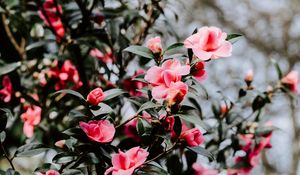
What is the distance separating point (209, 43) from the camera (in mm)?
895

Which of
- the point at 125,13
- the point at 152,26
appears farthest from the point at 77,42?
the point at 152,26

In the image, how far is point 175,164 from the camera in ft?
3.97

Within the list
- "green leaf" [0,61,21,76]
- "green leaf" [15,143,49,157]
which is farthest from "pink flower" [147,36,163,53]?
"green leaf" [0,61,21,76]

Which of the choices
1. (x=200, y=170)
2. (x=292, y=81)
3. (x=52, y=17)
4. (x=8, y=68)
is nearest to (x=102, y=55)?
(x=52, y=17)

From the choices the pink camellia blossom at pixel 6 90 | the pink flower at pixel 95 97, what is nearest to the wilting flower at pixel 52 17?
the pink camellia blossom at pixel 6 90

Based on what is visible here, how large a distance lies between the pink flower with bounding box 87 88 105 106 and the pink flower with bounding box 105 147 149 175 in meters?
0.12

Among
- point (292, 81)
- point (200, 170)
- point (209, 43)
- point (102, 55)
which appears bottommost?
point (200, 170)

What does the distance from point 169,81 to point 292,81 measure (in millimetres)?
746

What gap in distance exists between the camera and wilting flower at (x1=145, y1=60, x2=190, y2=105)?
0.85 m

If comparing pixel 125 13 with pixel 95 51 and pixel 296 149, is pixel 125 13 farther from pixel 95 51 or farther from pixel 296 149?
pixel 296 149

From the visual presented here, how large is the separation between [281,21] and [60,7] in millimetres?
5257

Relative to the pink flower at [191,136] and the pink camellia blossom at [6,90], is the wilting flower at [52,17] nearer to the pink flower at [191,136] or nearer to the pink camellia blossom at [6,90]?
the pink camellia blossom at [6,90]

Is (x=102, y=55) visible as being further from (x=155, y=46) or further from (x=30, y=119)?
(x=155, y=46)

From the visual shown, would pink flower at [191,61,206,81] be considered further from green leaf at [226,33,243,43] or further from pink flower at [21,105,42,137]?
pink flower at [21,105,42,137]
